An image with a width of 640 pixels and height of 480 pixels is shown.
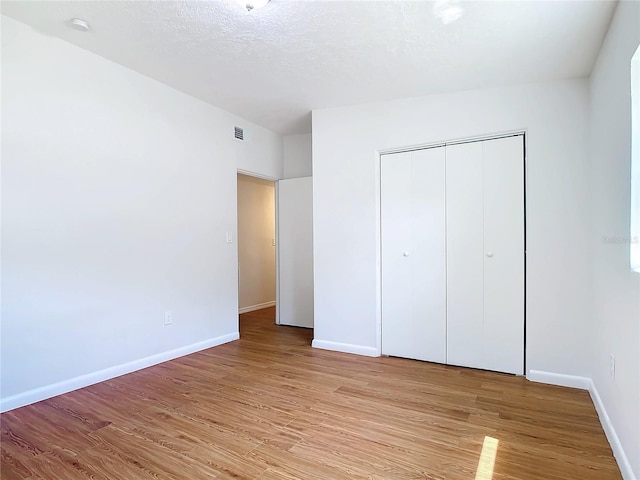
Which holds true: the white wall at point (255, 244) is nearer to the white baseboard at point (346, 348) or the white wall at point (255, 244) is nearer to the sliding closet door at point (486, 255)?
the white baseboard at point (346, 348)

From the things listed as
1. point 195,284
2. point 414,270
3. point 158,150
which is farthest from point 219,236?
point 414,270

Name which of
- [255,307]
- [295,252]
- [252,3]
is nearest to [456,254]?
[295,252]

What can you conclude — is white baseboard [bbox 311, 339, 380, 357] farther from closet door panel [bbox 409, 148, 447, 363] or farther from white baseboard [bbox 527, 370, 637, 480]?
white baseboard [bbox 527, 370, 637, 480]

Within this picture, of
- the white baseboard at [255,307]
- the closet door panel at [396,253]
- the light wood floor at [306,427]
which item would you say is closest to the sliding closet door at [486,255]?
the light wood floor at [306,427]

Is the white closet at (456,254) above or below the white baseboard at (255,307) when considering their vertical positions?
above

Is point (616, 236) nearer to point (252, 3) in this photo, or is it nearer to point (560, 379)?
point (560, 379)

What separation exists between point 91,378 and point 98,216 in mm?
1250

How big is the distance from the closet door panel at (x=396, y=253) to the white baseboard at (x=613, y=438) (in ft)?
4.61

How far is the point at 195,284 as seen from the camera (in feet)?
11.9

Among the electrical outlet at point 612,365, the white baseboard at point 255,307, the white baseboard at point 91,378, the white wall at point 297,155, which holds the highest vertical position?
the white wall at point 297,155

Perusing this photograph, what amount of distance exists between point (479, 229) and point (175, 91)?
309 centimetres

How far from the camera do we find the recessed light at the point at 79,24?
7.55ft

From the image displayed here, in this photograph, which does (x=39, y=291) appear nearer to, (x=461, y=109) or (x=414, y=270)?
(x=414, y=270)

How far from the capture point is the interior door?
470cm
